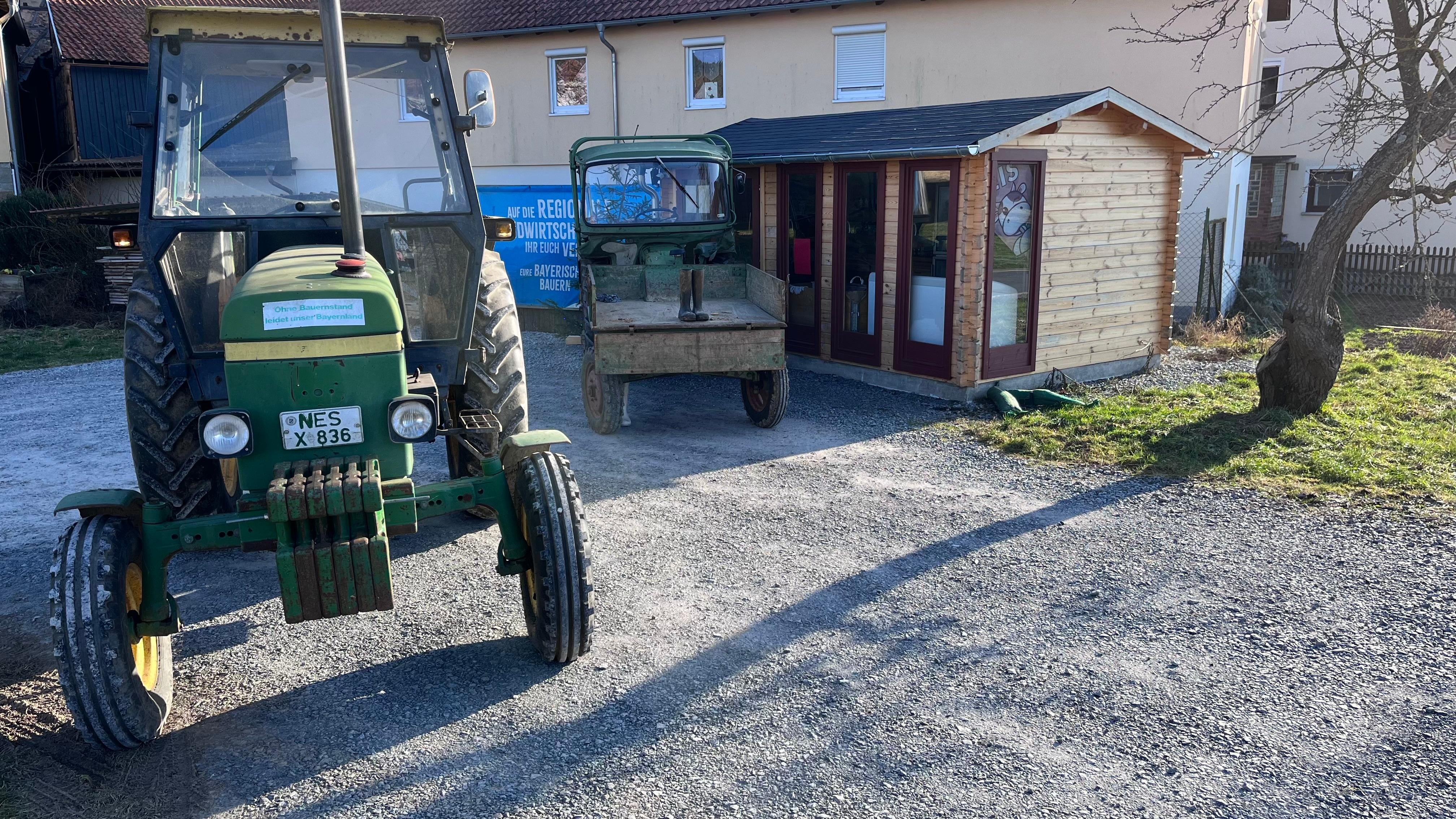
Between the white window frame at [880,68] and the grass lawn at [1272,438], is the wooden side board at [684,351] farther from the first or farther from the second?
the white window frame at [880,68]

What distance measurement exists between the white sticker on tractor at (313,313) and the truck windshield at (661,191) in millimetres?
6798

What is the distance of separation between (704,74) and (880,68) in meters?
3.53

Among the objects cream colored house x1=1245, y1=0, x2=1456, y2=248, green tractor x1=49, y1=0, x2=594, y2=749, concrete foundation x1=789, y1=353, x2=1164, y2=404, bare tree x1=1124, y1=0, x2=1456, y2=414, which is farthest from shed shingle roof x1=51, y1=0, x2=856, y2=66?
green tractor x1=49, y1=0, x2=594, y2=749

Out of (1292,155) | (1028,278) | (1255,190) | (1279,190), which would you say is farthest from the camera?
(1279,190)

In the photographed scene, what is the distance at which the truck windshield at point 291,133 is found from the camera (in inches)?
204

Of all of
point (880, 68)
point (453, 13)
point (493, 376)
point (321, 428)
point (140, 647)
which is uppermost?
point (453, 13)

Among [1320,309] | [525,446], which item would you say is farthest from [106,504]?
[1320,309]

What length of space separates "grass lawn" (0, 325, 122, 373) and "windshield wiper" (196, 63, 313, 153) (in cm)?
889

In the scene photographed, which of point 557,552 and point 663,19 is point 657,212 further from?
point 663,19

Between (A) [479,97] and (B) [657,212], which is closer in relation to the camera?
(A) [479,97]

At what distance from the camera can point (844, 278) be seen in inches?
446

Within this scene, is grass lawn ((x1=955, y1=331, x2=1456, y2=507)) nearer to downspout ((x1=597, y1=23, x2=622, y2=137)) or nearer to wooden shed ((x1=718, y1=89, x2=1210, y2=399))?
wooden shed ((x1=718, y1=89, x2=1210, y2=399))

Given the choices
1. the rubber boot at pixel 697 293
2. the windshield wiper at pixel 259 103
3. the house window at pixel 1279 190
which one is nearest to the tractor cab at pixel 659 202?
the rubber boot at pixel 697 293

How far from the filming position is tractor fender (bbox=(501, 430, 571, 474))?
14.9ft
